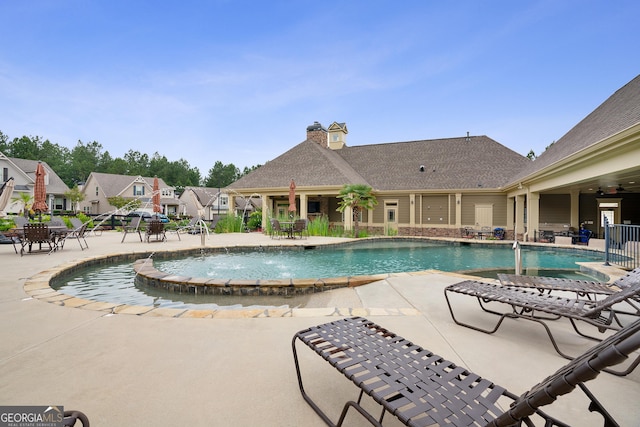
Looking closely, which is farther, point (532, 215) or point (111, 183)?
point (111, 183)

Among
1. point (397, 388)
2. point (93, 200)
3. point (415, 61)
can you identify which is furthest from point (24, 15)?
point (93, 200)

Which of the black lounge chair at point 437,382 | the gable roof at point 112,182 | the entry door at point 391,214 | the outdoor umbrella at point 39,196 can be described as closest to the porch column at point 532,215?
the entry door at point 391,214

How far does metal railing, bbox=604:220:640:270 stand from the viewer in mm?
6816

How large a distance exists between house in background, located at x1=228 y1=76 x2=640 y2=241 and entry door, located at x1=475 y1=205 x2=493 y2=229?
5 cm

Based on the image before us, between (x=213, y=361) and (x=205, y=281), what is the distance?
10.5 feet

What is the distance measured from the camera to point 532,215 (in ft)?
46.3

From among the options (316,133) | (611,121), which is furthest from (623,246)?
(316,133)

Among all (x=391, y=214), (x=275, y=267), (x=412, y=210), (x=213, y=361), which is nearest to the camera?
(x=213, y=361)

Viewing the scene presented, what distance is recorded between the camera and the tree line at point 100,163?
51125 mm

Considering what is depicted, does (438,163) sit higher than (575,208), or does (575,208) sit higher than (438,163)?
(438,163)

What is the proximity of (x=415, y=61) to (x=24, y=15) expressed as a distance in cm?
1827

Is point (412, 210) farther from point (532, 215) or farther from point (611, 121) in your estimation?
point (611, 121)

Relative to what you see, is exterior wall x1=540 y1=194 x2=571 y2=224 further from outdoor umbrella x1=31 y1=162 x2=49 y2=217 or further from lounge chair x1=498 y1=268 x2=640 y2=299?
outdoor umbrella x1=31 y1=162 x2=49 y2=217

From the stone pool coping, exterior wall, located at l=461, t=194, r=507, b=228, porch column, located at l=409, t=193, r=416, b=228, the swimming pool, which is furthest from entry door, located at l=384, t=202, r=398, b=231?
the stone pool coping
